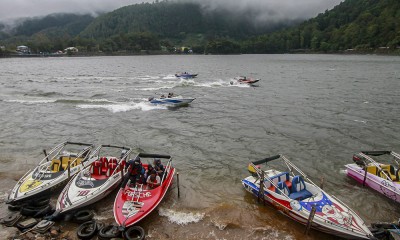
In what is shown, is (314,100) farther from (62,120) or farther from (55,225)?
(55,225)

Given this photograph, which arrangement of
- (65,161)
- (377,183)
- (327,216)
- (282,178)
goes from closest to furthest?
(327,216)
(282,178)
(377,183)
(65,161)

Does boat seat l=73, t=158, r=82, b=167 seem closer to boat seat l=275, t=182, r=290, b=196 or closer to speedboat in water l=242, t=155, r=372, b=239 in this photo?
speedboat in water l=242, t=155, r=372, b=239

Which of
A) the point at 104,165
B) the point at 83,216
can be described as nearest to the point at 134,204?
the point at 83,216

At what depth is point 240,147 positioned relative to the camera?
29.3m

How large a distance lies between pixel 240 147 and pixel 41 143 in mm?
20719

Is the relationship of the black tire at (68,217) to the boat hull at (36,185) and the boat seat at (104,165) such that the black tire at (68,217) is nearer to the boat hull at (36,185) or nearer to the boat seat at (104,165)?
the boat hull at (36,185)

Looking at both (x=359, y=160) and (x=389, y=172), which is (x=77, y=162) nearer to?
(x=359, y=160)

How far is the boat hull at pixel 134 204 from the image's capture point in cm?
1602

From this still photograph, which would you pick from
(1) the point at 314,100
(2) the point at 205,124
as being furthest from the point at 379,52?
(2) the point at 205,124

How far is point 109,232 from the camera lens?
1534cm

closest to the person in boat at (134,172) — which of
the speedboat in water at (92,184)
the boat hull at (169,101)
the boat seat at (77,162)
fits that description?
the speedboat in water at (92,184)

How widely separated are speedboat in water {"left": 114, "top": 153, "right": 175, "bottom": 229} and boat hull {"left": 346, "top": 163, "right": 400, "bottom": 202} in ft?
45.8

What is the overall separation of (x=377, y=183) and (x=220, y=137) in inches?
630

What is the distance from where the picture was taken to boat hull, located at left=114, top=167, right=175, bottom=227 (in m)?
16.0
